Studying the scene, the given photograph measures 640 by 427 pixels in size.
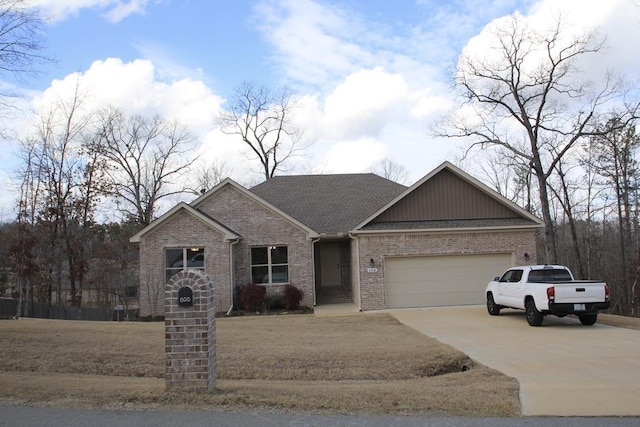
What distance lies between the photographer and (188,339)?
695 centimetres

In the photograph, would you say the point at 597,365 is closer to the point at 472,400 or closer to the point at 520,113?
the point at 472,400

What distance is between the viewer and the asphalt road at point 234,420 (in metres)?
5.88

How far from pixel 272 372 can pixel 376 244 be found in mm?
11645

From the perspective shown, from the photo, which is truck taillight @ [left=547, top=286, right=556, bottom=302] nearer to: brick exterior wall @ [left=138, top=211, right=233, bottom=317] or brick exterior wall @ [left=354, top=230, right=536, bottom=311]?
brick exterior wall @ [left=354, top=230, right=536, bottom=311]

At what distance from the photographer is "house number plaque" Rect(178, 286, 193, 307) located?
698 centimetres

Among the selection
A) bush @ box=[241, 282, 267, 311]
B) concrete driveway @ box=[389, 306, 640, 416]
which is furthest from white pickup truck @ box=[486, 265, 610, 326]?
bush @ box=[241, 282, 267, 311]

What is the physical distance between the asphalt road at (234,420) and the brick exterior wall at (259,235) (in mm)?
15809

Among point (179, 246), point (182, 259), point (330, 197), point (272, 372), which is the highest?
point (330, 197)

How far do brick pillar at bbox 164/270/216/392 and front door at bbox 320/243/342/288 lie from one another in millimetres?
17828

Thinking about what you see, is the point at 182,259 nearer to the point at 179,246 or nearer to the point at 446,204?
the point at 179,246

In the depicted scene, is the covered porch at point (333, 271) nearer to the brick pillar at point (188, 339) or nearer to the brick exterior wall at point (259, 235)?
the brick exterior wall at point (259, 235)

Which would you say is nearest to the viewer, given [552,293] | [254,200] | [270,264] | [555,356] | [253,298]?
[555,356]

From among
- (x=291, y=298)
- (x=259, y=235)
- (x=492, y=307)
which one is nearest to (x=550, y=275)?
(x=492, y=307)

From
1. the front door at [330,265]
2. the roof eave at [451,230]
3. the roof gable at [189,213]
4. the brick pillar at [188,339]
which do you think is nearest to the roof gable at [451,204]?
the roof eave at [451,230]
